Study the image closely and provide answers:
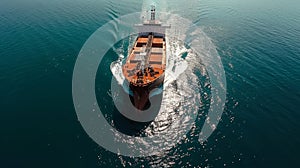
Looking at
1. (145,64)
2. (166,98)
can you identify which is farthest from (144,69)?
(166,98)

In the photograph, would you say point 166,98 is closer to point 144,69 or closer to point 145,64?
point 144,69

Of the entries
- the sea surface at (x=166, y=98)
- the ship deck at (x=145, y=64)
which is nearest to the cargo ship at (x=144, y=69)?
the ship deck at (x=145, y=64)

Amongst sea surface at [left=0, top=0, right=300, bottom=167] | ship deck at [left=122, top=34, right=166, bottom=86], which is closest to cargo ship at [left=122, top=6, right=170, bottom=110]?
ship deck at [left=122, top=34, right=166, bottom=86]

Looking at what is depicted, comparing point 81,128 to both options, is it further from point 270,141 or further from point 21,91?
point 270,141

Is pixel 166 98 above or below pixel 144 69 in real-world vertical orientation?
below

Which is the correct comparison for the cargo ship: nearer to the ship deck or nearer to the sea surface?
the ship deck

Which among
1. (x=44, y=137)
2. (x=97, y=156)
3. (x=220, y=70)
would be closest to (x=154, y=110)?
(x=97, y=156)

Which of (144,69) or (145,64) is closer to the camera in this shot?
(144,69)
